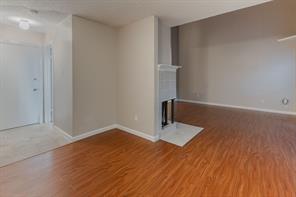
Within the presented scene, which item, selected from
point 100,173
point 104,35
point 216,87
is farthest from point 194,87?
point 100,173

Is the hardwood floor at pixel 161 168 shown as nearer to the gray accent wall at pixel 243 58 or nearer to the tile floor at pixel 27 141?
the tile floor at pixel 27 141

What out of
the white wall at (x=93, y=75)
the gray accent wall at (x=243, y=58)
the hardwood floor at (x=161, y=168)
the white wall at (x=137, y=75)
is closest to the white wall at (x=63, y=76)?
the white wall at (x=93, y=75)

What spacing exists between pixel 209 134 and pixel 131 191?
2.43 m

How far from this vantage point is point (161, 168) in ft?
8.09

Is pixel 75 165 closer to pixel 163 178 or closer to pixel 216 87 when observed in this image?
pixel 163 178

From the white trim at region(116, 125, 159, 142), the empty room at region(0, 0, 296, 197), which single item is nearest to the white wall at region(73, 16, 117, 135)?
the empty room at region(0, 0, 296, 197)

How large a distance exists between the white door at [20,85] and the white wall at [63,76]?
82cm

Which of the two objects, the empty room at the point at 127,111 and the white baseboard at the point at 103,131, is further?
the white baseboard at the point at 103,131

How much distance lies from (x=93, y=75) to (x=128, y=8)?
1.54m

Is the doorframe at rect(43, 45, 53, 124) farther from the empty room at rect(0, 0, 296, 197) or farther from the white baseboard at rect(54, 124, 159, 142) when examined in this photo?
the white baseboard at rect(54, 124, 159, 142)

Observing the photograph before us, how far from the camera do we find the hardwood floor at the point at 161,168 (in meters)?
1.99

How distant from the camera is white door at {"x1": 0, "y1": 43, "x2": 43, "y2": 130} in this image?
4023mm

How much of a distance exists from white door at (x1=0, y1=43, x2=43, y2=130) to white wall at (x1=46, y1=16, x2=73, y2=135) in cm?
82

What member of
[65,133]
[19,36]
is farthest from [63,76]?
[19,36]
